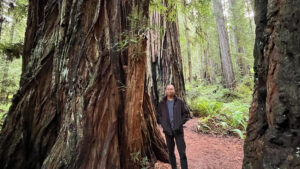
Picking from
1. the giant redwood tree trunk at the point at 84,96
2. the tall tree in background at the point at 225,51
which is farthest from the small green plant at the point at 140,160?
the tall tree in background at the point at 225,51

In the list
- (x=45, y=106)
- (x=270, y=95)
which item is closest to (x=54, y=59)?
(x=45, y=106)

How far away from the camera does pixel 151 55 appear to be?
21.6ft

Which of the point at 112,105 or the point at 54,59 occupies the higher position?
the point at 54,59

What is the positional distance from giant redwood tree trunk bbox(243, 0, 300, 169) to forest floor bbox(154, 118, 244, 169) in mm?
2129

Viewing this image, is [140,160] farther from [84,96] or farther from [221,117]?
[221,117]

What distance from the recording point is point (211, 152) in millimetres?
4137

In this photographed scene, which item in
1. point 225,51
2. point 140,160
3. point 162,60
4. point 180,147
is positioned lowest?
point 140,160

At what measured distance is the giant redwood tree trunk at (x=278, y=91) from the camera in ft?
3.89

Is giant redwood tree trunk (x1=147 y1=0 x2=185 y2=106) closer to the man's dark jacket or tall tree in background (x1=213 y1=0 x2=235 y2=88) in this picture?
the man's dark jacket

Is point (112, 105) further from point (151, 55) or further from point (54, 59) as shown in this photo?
point (151, 55)

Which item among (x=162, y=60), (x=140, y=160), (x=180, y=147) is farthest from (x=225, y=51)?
(x=140, y=160)

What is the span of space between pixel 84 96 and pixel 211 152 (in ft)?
11.2

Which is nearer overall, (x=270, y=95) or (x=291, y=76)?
(x=291, y=76)

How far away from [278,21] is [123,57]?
2.26 meters
